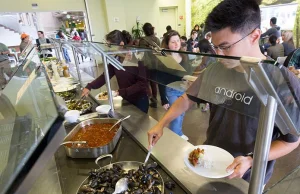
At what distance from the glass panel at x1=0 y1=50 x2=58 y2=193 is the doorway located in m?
8.68

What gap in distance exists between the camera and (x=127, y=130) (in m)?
1.22

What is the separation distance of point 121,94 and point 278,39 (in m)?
3.54

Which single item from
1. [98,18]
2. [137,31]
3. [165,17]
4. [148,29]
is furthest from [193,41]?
[165,17]

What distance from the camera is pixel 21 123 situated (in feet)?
2.04

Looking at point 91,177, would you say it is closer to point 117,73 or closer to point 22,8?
point 117,73

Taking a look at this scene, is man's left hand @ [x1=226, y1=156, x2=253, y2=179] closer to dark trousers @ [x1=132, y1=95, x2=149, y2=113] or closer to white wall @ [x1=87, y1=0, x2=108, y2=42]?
dark trousers @ [x1=132, y1=95, x2=149, y2=113]

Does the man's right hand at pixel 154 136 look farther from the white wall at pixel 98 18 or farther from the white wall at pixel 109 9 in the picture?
the white wall at pixel 98 18

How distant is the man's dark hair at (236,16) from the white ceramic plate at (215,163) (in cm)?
49

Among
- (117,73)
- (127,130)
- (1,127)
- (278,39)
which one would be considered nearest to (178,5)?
(278,39)

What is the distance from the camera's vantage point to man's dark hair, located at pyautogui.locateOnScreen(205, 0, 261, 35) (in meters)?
0.74

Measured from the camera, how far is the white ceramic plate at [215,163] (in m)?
0.71

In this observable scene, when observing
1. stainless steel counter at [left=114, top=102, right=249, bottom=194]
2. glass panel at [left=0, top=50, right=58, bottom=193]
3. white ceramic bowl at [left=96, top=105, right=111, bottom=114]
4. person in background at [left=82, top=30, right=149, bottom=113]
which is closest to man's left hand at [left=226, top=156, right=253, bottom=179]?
stainless steel counter at [left=114, top=102, right=249, bottom=194]

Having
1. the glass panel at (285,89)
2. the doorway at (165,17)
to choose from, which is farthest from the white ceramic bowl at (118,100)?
the doorway at (165,17)

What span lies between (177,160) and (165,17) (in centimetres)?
900
